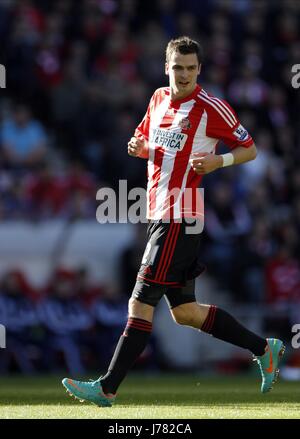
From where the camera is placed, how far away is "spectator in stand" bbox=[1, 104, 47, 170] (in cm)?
1530

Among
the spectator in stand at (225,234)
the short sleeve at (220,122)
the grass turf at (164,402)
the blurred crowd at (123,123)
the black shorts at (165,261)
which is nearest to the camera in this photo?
the grass turf at (164,402)

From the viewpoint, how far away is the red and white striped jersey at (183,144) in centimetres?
808

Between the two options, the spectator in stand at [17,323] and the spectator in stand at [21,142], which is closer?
the spectator in stand at [17,323]

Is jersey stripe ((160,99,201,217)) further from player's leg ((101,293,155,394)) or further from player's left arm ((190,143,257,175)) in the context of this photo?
player's leg ((101,293,155,394))

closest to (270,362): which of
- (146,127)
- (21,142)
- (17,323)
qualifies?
(146,127)

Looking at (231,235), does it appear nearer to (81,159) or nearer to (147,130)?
(81,159)

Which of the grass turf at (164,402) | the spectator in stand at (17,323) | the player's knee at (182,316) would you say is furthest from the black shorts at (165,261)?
the spectator in stand at (17,323)

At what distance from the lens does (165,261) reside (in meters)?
7.93

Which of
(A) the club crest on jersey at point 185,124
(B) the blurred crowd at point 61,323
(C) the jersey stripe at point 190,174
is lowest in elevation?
(B) the blurred crowd at point 61,323

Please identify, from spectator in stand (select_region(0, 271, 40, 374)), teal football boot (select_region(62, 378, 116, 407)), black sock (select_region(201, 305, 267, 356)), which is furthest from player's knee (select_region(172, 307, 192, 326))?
spectator in stand (select_region(0, 271, 40, 374))

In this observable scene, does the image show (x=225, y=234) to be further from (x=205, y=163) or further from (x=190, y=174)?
(x=205, y=163)

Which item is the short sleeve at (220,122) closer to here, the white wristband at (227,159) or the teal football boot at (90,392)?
the white wristband at (227,159)

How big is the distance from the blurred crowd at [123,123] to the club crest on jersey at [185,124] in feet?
22.1

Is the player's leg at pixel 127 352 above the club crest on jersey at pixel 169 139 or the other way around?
the other way around
